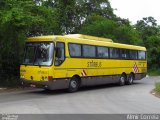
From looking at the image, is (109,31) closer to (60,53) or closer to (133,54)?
(133,54)

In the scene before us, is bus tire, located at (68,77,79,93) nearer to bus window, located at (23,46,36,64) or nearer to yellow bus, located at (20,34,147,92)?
yellow bus, located at (20,34,147,92)

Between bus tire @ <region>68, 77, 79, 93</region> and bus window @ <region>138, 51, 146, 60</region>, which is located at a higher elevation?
bus window @ <region>138, 51, 146, 60</region>

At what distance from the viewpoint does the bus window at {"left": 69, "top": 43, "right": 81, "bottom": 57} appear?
2177cm

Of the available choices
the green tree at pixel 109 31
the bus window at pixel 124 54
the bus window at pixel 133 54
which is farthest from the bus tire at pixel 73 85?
the green tree at pixel 109 31

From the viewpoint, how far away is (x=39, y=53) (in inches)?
818

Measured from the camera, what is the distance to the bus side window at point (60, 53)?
20.5 metres

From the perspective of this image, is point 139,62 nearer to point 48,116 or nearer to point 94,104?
point 94,104

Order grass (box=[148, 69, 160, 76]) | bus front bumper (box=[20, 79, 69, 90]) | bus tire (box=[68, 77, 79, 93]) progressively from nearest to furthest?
bus front bumper (box=[20, 79, 69, 90]) → bus tire (box=[68, 77, 79, 93]) → grass (box=[148, 69, 160, 76])

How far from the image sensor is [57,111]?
1389 centimetres

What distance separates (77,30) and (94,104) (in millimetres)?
30014

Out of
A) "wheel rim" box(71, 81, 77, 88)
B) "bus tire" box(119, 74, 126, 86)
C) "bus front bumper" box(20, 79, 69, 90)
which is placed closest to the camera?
"bus front bumper" box(20, 79, 69, 90)

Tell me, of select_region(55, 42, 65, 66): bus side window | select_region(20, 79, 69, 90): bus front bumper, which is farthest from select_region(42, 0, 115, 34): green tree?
select_region(20, 79, 69, 90): bus front bumper

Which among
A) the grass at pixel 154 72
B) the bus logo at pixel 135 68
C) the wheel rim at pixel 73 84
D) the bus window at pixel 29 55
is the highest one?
the bus window at pixel 29 55

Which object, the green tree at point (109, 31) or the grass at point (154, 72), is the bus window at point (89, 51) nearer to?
the green tree at point (109, 31)
